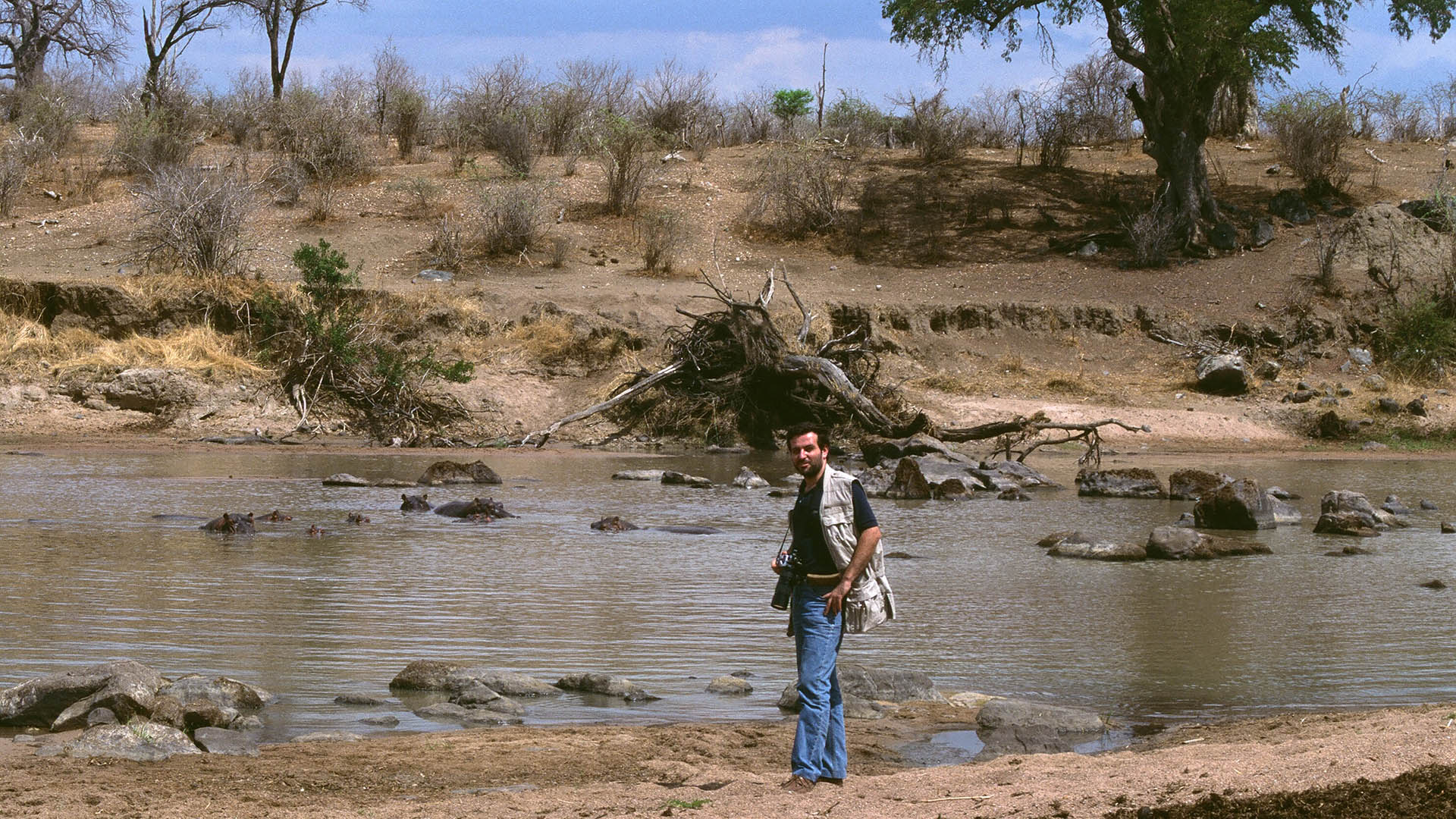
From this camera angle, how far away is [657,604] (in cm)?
916

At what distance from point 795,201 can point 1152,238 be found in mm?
7963

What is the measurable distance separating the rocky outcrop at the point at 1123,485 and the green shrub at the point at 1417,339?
11.7 meters

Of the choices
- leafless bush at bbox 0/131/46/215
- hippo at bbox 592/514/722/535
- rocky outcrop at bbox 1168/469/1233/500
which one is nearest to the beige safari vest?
hippo at bbox 592/514/722/535

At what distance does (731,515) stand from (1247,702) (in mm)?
7963

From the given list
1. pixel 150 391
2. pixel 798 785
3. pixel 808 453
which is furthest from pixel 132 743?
pixel 150 391

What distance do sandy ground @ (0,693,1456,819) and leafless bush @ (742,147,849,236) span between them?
26.2m

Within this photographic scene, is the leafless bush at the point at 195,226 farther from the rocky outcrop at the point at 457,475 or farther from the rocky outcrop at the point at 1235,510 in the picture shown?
the rocky outcrop at the point at 1235,510

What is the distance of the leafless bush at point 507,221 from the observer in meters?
27.5

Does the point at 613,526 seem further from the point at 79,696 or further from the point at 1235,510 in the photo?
the point at 79,696

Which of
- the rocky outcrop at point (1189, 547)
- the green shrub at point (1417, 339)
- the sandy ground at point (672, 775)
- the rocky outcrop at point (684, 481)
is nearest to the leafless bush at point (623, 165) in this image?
the rocky outcrop at point (684, 481)

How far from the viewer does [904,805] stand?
472cm

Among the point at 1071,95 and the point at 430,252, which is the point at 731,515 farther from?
the point at 1071,95

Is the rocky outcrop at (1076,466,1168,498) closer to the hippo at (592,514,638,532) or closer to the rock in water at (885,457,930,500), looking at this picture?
the rock in water at (885,457,930,500)

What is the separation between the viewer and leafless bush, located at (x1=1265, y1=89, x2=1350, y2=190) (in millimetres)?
33125
